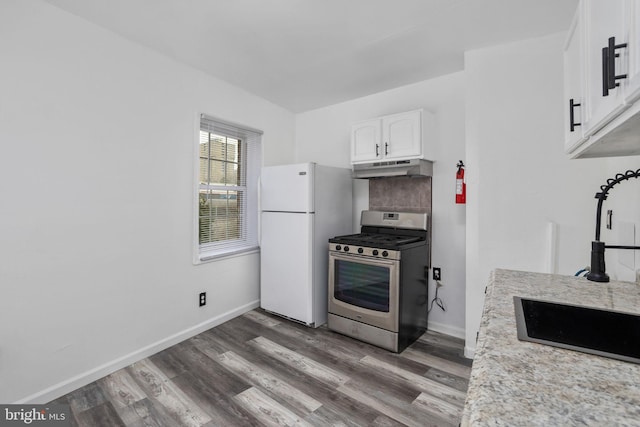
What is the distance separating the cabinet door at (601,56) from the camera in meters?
0.69

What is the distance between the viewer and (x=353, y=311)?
2.73m

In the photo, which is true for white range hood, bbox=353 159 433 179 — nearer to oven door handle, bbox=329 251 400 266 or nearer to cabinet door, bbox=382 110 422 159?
cabinet door, bbox=382 110 422 159

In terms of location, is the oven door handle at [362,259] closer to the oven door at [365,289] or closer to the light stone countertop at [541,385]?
the oven door at [365,289]

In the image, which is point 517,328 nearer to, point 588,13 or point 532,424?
point 532,424

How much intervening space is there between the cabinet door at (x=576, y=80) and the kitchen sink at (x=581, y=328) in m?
0.60

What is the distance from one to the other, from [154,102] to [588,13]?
272cm

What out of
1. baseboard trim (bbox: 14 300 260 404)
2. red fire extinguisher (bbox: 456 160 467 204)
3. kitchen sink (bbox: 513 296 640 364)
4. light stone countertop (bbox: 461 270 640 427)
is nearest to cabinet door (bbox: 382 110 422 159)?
red fire extinguisher (bbox: 456 160 467 204)

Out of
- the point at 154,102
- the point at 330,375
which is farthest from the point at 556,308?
the point at 154,102

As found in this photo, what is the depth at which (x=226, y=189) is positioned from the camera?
3.23 m

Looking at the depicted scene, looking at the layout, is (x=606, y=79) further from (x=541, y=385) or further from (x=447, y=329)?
(x=447, y=329)

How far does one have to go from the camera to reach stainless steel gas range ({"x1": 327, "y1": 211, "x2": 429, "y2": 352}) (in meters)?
2.50

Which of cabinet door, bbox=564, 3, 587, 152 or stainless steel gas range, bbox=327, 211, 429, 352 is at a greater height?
cabinet door, bbox=564, 3, 587, 152

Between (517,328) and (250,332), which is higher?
(517,328)

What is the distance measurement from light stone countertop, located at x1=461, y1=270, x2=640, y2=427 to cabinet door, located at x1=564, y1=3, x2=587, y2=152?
675mm
